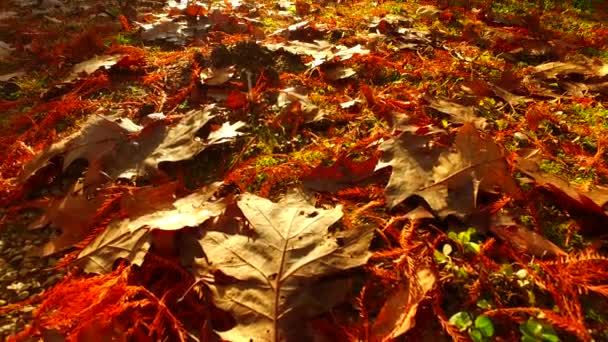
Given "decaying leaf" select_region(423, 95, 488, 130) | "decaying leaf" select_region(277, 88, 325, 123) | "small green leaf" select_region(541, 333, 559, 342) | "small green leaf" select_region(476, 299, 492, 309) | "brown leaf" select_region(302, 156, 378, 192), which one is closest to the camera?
"small green leaf" select_region(541, 333, 559, 342)

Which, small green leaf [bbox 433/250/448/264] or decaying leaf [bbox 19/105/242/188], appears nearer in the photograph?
small green leaf [bbox 433/250/448/264]

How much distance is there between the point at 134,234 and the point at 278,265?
52cm

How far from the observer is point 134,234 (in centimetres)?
152

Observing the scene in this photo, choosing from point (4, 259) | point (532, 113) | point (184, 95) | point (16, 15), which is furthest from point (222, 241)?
point (16, 15)

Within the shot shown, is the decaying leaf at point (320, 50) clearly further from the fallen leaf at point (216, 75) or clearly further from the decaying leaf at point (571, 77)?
the decaying leaf at point (571, 77)

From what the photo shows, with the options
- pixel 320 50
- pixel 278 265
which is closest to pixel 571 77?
pixel 320 50

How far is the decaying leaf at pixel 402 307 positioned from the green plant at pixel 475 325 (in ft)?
0.37

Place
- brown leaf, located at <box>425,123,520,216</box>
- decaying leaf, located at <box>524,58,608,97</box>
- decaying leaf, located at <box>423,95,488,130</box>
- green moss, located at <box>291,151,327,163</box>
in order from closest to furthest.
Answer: brown leaf, located at <box>425,123,520,216</box> < green moss, located at <box>291,151,327,163</box> < decaying leaf, located at <box>423,95,488,130</box> < decaying leaf, located at <box>524,58,608,97</box>

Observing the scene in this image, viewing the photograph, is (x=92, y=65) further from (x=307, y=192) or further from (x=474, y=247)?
(x=474, y=247)

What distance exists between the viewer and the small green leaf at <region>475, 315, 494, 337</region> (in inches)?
Result: 48.7

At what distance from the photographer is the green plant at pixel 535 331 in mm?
1217

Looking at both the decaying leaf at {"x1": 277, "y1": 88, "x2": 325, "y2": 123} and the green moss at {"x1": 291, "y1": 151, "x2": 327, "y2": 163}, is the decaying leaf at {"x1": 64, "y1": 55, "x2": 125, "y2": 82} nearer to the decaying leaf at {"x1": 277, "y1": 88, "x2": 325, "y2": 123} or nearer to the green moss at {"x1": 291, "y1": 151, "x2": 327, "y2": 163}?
the decaying leaf at {"x1": 277, "y1": 88, "x2": 325, "y2": 123}

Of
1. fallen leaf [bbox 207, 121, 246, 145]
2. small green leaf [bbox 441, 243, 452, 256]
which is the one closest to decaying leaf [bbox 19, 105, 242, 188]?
fallen leaf [bbox 207, 121, 246, 145]

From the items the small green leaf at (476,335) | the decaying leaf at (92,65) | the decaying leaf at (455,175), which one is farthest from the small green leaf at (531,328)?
the decaying leaf at (92,65)
